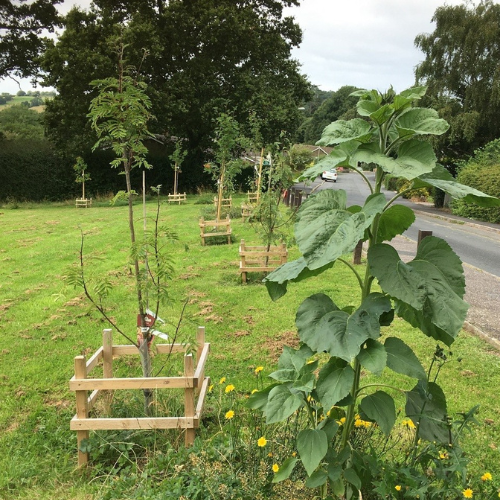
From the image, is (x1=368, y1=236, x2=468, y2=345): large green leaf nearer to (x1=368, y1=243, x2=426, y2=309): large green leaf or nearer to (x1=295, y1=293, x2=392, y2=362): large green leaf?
(x1=368, y1=243, x2=426, y2=309): large green leaf

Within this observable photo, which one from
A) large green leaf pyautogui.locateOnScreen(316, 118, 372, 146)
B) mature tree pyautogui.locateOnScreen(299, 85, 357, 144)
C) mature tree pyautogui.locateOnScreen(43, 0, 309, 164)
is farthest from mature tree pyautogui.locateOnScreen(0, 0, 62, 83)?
mature tree pyautogui.locateOnScreen(299, 85, 357, 144)

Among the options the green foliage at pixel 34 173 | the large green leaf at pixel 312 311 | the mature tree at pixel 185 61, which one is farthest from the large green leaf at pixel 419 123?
the green foliage at pixel 34 173

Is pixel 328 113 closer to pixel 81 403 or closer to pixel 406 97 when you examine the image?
pixel 81 403

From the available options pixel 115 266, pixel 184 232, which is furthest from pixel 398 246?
pixel 115 266

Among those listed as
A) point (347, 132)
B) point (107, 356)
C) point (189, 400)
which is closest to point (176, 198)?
point (107, 356)

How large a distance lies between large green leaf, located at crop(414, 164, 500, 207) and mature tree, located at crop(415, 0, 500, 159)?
2319 cm

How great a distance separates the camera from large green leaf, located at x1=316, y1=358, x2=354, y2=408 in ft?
5.16

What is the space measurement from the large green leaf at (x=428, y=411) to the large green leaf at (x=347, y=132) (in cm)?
112

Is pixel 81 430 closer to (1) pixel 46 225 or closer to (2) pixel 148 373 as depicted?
(2) pixel 148 373

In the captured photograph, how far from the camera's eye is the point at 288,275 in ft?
5.60

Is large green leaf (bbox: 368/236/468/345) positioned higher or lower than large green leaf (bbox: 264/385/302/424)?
higher

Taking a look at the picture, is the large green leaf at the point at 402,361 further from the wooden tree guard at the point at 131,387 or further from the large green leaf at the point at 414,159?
the wooden tree guard at the point at 131,387

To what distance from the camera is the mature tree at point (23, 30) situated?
2409 centimetres

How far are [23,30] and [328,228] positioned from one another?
1178 inches
